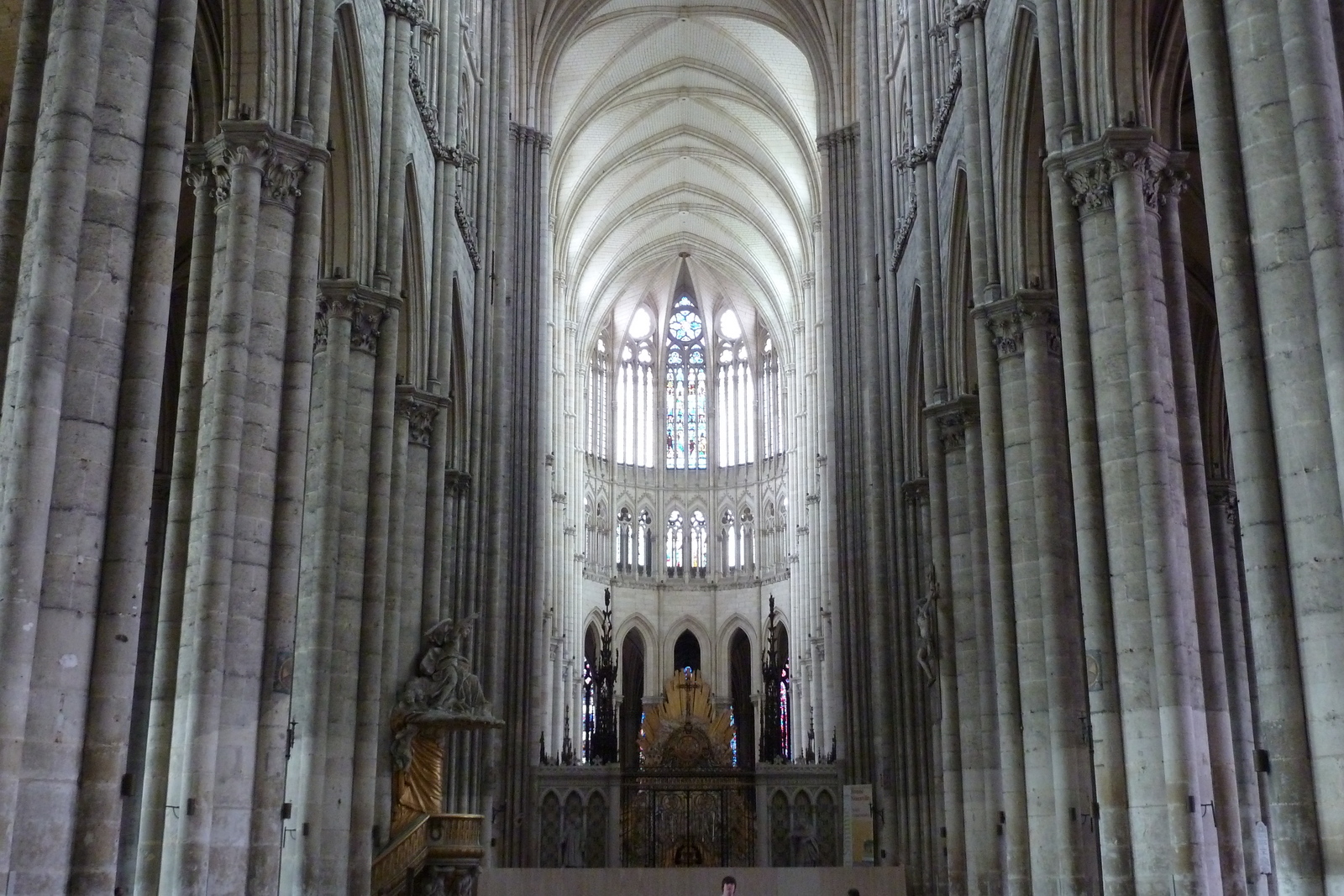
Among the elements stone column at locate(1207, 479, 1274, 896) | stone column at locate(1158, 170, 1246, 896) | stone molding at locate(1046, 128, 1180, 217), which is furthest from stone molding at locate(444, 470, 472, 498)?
stone column at locate(1158, 170, 1246, 896)

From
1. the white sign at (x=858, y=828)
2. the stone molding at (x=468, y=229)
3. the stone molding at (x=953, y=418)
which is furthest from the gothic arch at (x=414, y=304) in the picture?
the white sign at (x=858, y=828)

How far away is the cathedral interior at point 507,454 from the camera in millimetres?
11719

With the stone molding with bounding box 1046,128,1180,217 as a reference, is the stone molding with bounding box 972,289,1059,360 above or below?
below

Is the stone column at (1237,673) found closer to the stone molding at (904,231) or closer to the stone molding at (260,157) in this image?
the stone molding at (904,231)

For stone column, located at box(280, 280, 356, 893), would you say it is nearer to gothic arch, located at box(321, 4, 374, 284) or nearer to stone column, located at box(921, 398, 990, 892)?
gothic arch, located at box(321, 4, 374, 284)

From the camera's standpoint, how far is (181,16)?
43.6 feet

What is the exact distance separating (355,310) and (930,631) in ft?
40.3

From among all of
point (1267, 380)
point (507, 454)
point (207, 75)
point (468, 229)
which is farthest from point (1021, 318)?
point (507, 454)

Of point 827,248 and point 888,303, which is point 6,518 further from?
point 827,248

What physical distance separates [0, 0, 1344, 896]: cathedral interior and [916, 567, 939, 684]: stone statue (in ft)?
0.27

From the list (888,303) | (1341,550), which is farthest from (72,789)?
(888,303)

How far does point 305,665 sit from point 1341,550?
525 inches

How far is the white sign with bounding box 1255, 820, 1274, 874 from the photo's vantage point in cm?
2325

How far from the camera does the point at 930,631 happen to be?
27312 mm
